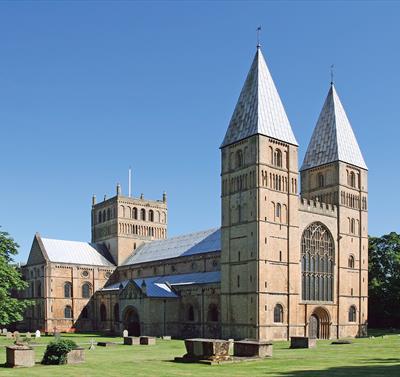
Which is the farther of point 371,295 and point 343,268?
point 371,295

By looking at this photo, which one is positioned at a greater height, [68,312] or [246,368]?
[246,368]

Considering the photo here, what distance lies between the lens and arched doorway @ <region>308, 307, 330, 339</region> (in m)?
61.6

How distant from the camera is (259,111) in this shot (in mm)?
59906

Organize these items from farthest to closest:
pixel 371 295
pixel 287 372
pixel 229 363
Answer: pixel 371 295 < pixel 229 363 < pixel 287 372

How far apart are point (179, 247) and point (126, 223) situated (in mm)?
15674

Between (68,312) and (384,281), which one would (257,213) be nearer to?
(384,281)

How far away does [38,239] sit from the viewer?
3484 inches

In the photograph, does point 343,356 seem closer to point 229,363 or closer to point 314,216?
point 229,363

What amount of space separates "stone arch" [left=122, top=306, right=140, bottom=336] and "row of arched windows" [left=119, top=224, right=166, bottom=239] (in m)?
21.6

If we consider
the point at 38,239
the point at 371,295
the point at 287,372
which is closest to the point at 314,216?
the point at 371,295

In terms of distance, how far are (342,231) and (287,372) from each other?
4164 centimetres

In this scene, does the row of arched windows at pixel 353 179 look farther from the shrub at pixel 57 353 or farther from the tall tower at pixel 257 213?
the shrub at pixel 57 353

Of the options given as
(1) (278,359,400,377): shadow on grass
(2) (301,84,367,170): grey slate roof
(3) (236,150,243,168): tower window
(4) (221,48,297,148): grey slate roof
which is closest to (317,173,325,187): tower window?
(2) (301,84,367,170): grey slate roof

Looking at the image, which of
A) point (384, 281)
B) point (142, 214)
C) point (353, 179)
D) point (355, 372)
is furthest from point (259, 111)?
point (142, 214)
